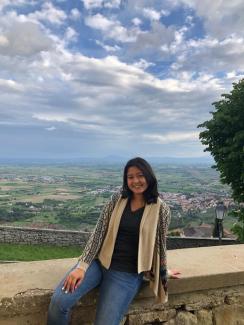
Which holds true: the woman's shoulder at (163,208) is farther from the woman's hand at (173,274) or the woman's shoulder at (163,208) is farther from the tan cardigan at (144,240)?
the woman's hand at (173,274)

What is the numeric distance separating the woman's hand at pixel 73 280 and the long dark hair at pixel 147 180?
69cm

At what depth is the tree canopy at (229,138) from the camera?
1345 centimetres

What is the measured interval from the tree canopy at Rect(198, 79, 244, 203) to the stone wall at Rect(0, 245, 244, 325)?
10.2 m

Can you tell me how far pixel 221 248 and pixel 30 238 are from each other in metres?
17.3

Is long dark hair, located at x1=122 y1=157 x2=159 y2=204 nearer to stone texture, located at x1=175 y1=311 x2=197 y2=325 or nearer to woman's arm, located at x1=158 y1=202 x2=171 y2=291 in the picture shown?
woman's arm, located at x1=158 y1=202 x2=171 y2=291

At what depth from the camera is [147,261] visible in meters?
2.98

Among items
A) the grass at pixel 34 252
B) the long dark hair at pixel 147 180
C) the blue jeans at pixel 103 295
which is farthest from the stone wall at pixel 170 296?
the grass at pixel 34 252

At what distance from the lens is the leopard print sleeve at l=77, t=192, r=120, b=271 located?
299 centimetres

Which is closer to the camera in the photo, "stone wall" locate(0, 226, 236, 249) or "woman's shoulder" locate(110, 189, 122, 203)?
"woman's shoulder" locate(110, 189, 122, 203)

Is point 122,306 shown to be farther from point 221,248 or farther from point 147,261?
point 221,248

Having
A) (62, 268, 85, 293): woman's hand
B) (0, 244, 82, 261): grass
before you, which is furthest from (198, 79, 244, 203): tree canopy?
(62, 268, 85, 293): woman's hand

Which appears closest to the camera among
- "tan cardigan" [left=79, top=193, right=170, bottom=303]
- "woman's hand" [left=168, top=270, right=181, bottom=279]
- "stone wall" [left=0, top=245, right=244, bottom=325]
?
"stone wall" [left=0, top=245, right=244, bottom=325]

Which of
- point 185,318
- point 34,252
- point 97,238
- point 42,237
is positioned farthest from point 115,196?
point 42,237

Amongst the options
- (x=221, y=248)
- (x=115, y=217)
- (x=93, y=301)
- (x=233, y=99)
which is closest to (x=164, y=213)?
(x=115, y=217)
